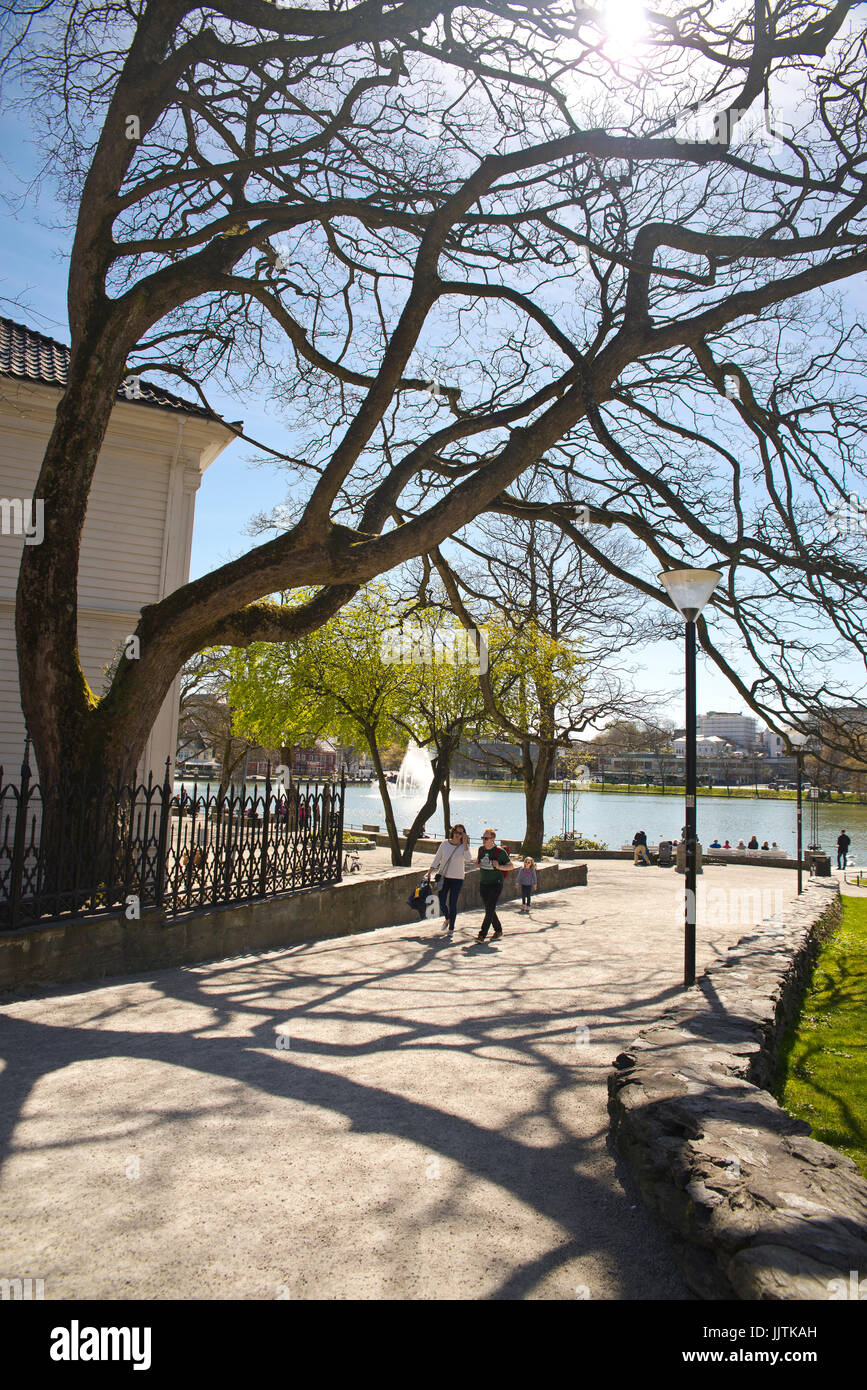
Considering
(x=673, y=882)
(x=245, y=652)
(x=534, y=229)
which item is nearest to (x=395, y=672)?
(x=245, y=652)

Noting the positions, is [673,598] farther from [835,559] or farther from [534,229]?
[534,229]

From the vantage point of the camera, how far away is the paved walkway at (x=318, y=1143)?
330 cm

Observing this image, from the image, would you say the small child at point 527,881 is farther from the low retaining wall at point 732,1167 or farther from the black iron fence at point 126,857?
the low retaining wall at point 732,1167

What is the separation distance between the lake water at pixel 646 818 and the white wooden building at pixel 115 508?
29268 millimetres

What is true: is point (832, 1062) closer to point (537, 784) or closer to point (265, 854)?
point (265, 854)

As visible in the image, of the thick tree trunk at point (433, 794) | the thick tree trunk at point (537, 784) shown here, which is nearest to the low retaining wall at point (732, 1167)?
the thick tree trunk at point (433, 794)

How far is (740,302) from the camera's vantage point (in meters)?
8.74

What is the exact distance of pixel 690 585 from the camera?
8922mm

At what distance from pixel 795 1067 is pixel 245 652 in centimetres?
2557

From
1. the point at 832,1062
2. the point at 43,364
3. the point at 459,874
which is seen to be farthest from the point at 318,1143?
the point at 43,364

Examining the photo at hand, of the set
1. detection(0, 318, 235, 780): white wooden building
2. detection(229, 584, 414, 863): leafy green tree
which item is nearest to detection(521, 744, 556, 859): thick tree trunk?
detection(229, 584, 414, 863): leafy green tree

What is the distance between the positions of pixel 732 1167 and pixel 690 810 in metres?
5.54

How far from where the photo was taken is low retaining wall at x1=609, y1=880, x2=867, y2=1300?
291 centimetres

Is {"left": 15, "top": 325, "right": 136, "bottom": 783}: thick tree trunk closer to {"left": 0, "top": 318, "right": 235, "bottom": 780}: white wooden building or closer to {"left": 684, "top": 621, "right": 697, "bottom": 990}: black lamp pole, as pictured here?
{"left": 684, "top": 621, "right": 697, "bottom": 990}: black lamp pole
